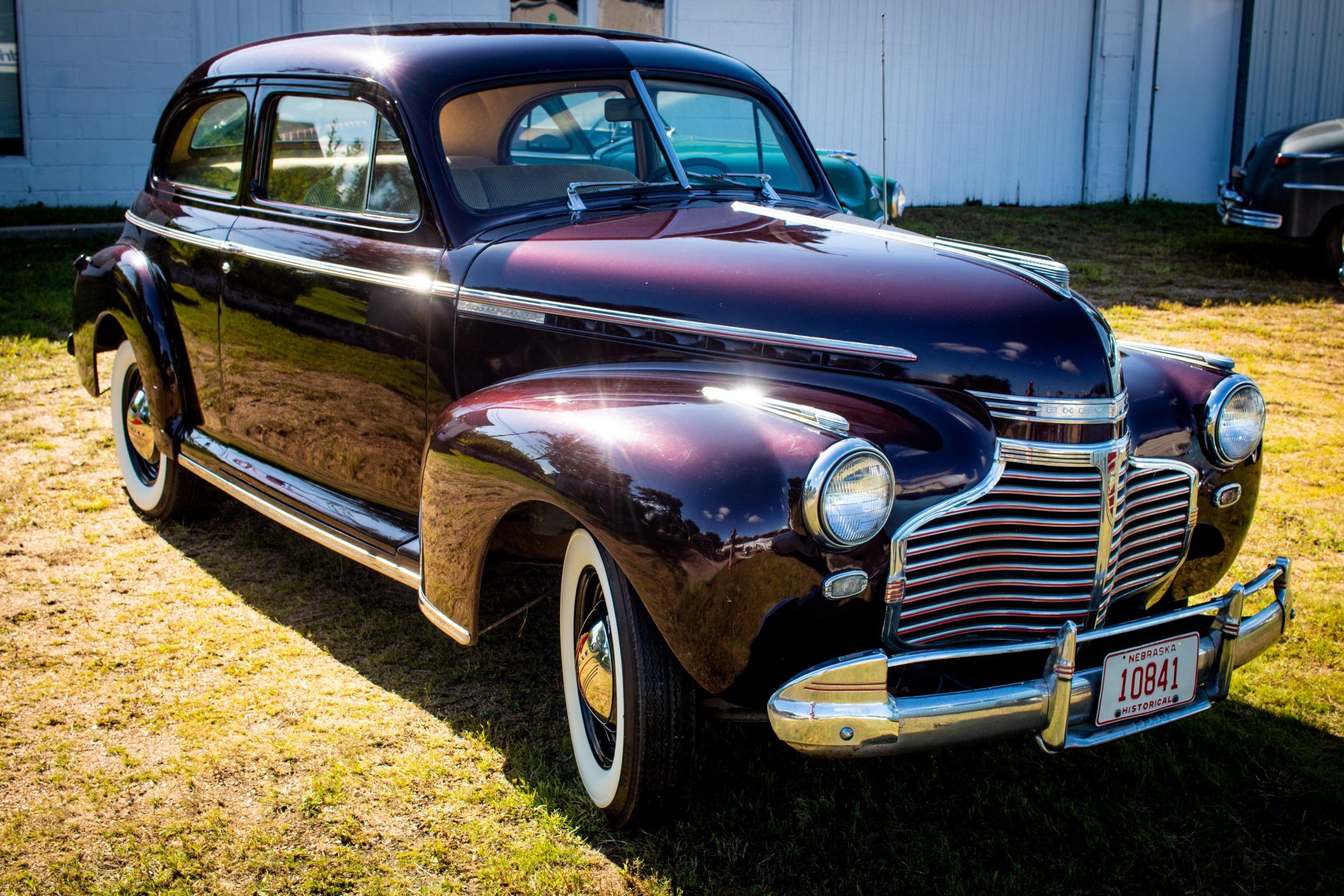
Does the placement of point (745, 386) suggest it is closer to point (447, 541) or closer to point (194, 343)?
Answer: point (447, 541)

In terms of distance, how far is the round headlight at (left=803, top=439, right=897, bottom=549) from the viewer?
7.12 ft

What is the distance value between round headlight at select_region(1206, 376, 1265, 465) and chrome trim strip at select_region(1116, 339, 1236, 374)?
9 centimetres

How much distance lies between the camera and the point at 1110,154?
14.2 meters

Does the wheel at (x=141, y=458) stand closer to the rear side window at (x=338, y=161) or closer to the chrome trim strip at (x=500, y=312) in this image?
the rear side window at (x=338, y=161)

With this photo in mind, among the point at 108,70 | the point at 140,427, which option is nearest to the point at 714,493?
the point at 140,427

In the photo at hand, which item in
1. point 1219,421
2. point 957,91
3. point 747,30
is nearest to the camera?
point 1219,421

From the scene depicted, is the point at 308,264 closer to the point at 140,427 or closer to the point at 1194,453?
the point at 140,427

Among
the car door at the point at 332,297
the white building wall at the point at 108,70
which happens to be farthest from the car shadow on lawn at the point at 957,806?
the white building wall at the point at 108,70

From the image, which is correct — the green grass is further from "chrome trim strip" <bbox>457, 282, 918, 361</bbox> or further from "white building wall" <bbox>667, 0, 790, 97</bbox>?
"white building wall" <bbox>667, 0, 790, 97</bbox>

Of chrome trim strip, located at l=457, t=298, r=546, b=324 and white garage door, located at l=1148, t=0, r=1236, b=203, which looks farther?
white garage door, located at l=1148, t=0, r=1236, b=203

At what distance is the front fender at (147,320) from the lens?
13.7 ft

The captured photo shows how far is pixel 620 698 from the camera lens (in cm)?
245

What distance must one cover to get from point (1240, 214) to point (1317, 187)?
2.40ft

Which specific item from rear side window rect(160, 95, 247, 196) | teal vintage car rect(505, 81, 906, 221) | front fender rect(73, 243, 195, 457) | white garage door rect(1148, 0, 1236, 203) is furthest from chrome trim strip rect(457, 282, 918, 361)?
white garage door rect(1148, 0, 1236, 203)
